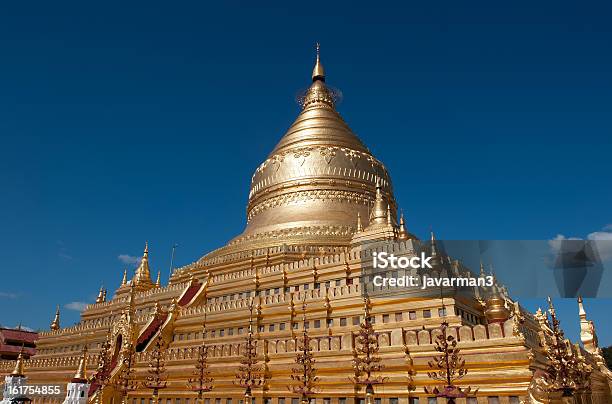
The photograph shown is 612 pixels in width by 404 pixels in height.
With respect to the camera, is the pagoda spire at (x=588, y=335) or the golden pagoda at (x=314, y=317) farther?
the pagoda spire at (x=588, y=335)

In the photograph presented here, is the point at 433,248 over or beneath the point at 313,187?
beneath

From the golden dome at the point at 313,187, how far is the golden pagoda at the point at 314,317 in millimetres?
139

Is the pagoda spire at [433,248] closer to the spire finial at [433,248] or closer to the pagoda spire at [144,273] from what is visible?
the spire finial at [433,248]

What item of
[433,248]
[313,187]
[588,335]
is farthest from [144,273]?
[588,335]

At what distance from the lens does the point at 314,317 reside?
2733 cm

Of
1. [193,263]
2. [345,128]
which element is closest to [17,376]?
[193,263]

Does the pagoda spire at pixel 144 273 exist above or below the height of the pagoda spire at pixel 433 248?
above

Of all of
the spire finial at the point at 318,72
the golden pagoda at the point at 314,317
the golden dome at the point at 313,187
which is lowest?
the golden pagoda at the point at 314,317

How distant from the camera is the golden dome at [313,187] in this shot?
39.0 m

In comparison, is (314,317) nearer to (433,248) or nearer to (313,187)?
(433,248)

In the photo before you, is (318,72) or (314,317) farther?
(318,72)

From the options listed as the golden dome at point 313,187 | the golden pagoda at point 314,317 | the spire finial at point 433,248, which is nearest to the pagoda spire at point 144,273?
the golden pagoda at point 314,317

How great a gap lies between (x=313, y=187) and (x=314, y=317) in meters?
18.8

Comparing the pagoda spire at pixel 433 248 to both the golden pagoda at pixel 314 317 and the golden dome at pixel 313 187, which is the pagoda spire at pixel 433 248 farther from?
the golden dome at pixel 313 187
